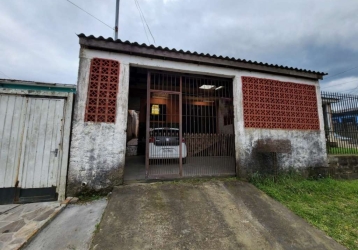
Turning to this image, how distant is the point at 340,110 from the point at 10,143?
34.6 ft

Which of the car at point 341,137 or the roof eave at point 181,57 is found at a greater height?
the roof eave at point 181,57

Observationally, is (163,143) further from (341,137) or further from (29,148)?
(341,137)

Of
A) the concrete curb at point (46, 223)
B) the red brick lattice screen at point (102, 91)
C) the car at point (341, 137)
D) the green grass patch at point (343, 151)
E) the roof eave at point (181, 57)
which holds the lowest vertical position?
the concrete curb at point (46, 223)

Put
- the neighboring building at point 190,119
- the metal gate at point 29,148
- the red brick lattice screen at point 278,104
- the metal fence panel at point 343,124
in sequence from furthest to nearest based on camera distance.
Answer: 1. the metal fence panel at point 343,124
2. the red brick lattice screen at point 278,104
3. the neighboring building at point 190,119
4. the metal gate at point 29,148

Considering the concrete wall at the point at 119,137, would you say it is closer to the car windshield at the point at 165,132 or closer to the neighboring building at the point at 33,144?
Answer: the neighboring building at the point at 33,144

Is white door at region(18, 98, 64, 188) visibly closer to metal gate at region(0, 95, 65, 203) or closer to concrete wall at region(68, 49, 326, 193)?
metal gate at region(0, 95, 65, 203)

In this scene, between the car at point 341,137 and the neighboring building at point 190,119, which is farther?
the car at point 341,137

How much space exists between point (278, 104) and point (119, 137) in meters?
5.18

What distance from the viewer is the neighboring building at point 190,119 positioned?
13.3 feet

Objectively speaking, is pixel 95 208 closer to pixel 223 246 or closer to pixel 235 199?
pixel 223 246

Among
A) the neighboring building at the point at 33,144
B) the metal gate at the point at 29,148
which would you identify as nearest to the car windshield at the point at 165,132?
the neighboring building at the point at 33,144

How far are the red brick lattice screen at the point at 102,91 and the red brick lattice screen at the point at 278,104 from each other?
389cm

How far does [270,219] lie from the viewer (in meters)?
3.15

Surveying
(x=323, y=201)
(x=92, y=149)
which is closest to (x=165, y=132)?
(x=92, y=149)
